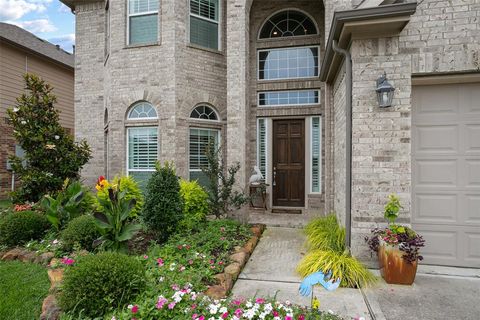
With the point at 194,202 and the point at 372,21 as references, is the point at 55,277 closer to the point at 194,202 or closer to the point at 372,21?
the point at 194,202

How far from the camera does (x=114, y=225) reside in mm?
4066

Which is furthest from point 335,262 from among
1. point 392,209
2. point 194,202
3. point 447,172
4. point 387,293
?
point 194,202

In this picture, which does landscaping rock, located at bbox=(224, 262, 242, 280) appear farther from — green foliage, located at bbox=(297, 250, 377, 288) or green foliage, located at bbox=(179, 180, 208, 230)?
green foliage, located at bbox=(179, 180, 208, 230)

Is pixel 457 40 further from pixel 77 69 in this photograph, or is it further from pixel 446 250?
pixel 77 69

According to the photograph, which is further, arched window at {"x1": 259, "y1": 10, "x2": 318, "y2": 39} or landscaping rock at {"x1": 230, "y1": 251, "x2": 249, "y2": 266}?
arched window at {"x1": 259, "y1": 10, "x2": 318, "y2": 39}

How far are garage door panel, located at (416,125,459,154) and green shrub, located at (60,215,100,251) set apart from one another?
4912mm

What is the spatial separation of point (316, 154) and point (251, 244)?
3.61 m

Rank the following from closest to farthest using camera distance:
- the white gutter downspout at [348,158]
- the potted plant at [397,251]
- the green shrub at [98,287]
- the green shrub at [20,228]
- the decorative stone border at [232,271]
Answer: the green shrub at [98,287] → the decorative stone border at [232,271] → the potted plant at [397,251] → the white gutter downspout at [348,158] → the green shrub at [20,228]

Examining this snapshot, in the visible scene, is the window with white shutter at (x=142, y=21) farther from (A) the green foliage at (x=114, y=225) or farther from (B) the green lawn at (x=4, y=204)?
(B) the green lawn at (x=4, y=204)

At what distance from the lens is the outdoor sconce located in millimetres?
3727

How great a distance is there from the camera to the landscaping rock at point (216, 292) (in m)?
2.95

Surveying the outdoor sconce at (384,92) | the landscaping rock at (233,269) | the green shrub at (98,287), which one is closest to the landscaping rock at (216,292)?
the landscaping rock at (233,269)

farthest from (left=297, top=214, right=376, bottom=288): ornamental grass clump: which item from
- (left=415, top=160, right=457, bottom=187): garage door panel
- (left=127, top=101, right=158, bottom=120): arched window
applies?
(left=127, top=101, right=158, bottom=120): arched window

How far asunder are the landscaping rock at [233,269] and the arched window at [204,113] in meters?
4.27
